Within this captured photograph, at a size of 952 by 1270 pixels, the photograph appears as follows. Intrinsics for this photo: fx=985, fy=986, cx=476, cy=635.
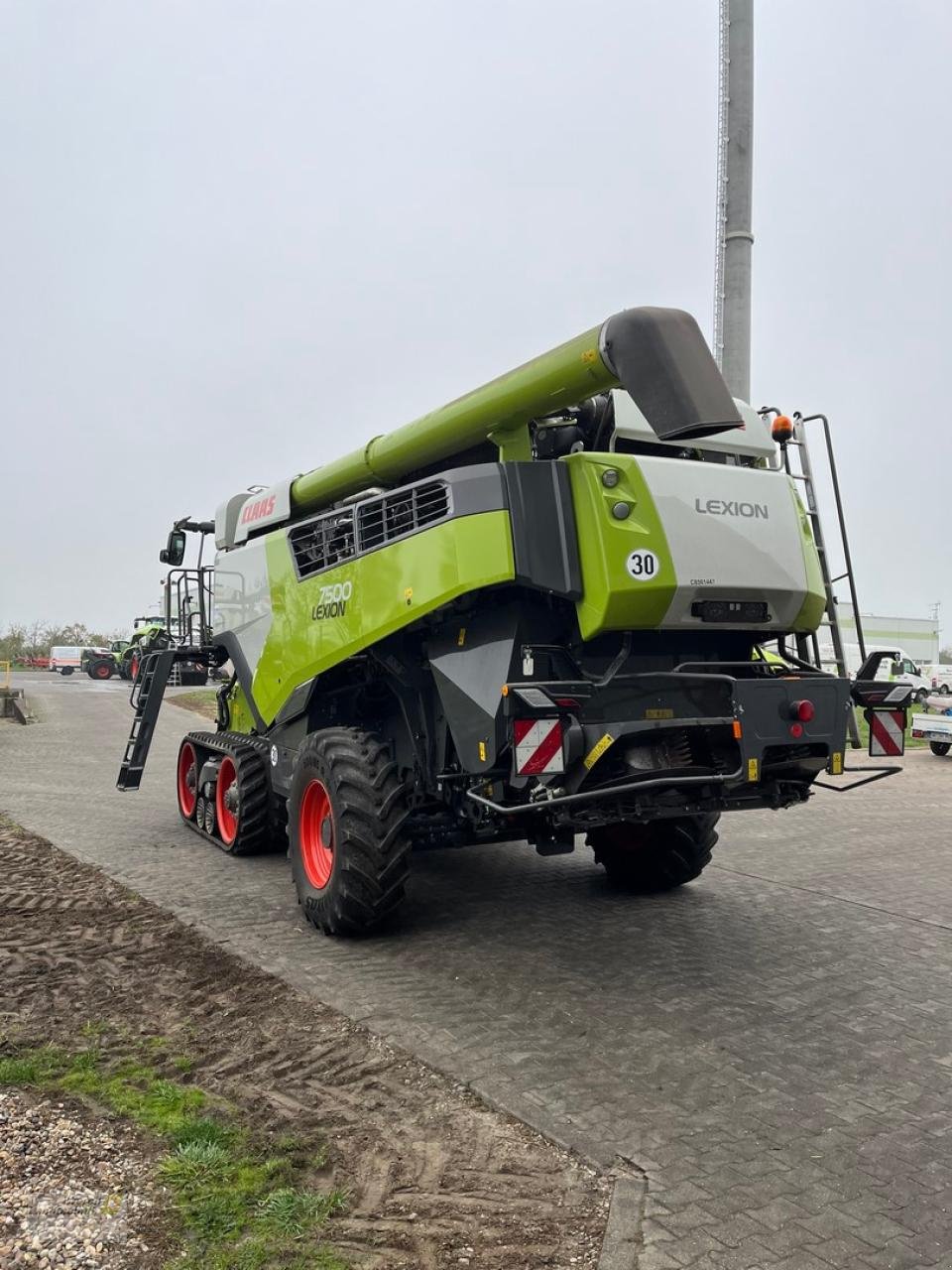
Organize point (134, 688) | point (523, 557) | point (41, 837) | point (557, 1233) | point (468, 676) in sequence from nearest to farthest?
point (557, 1233) → point (523, 557) → point (468, 676) → point (41, 837) → point (134, 688)

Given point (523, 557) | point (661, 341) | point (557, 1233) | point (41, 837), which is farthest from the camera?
point (41, 837)

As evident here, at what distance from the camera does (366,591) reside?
233 inches

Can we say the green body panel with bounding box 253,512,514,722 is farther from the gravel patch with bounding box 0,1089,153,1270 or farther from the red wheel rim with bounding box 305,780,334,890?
the gravel patch with bounding box 0,1089,153,1270

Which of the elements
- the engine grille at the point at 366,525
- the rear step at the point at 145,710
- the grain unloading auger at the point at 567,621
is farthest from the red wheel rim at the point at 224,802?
the engine grille at the point at 366,525

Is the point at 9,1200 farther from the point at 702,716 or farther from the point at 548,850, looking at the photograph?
the point at 702,716

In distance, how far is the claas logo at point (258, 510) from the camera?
25.5ft

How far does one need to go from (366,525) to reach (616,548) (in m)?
1.88

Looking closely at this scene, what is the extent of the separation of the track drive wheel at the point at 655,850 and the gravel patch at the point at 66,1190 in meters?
4.04

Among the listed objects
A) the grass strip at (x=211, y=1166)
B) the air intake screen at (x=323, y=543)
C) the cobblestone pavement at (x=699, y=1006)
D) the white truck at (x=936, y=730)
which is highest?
the air intake screen at (x=323, y=543)

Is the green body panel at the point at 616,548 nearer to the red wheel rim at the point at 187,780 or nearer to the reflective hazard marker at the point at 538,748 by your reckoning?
the reflective hazard marker at the point at 538,748

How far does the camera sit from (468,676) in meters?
5.29

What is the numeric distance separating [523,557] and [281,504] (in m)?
3.26

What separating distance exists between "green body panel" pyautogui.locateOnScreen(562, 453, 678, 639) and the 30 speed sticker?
20 millimetres

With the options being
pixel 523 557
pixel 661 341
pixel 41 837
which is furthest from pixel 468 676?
pixel 41 837
